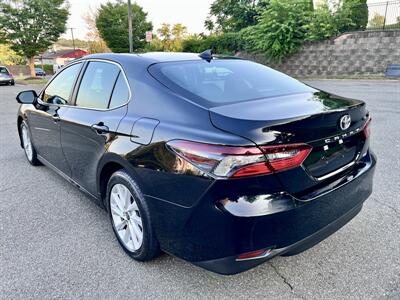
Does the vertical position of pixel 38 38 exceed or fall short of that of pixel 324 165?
it exceeds it

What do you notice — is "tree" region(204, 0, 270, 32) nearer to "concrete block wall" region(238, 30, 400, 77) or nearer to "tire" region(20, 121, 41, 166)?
"concrete block wall" region(238, 30, 400, 77)

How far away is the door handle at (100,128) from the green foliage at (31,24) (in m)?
30.6

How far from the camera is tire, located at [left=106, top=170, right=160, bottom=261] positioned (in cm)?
231

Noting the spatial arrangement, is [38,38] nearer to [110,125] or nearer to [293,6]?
[293,6]

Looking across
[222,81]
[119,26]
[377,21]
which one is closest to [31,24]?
[119,26]

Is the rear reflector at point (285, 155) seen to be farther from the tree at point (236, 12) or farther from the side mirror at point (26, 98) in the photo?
the tree at point (236, 12)

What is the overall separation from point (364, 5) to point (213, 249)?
20971 mm

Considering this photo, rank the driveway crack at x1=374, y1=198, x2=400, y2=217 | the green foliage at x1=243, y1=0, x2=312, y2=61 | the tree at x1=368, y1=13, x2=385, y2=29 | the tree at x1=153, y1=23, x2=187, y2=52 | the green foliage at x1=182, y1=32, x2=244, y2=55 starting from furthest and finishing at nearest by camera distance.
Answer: the tree at x1=153, y1=23, x2=187, y2=52 < the green foliage at x1=182, y1=32, x2=244, y2=55 < the green foliage at x1=243, y1=0, x2=312, y2=61 < the tree at x1=368, y1=13, x2=385, y2=29 < the driveway crack at x1=374, y1=198, x2=400, y2=217

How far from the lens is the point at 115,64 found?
2.83 m

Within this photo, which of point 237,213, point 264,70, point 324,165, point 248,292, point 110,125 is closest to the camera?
point 237,213

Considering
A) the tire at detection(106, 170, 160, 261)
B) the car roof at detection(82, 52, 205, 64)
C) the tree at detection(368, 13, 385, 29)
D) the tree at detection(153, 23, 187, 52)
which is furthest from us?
the tree at detection(153, 23, 187, 52)

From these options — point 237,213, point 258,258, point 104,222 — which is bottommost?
point 104,222

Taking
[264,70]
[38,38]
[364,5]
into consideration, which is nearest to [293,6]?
[364,5]

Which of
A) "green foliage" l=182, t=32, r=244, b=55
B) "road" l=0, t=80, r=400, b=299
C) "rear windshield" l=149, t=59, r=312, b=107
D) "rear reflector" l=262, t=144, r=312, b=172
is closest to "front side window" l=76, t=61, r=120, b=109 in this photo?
"rear windshield" l=149, t=59, r=312, b=107
